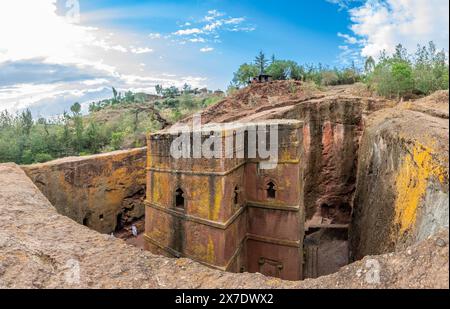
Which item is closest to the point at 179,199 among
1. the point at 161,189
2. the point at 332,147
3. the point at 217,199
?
the point at 161,189

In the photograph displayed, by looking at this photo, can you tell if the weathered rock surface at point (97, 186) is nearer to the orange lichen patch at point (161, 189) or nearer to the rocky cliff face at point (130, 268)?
the orange lichen patch at point (161, 189)

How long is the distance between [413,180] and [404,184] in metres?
0.63

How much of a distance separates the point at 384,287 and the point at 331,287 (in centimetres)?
48

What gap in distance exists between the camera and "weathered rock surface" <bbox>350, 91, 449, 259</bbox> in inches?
156

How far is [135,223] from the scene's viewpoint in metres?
12.6

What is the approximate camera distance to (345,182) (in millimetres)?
14961

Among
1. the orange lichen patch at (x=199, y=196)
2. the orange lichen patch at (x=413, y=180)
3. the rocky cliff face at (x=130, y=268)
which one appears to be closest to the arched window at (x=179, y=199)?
the orange lichen patch at (x=199, y=196)

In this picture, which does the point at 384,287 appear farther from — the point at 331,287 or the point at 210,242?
the point at 210,242

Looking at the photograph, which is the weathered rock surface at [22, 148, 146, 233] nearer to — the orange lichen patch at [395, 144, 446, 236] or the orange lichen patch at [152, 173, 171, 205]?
the orange lichen patch at [152, 173, 171, 205]

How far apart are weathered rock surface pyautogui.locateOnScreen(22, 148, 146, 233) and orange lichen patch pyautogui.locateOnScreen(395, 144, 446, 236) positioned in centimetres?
942

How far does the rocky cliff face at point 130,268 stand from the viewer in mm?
2857

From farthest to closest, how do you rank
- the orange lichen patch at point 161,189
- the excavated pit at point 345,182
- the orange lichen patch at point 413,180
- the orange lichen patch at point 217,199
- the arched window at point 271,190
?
the arched window at point 271,190 → the orange lichen patch at point 161,189 → the orange lichen patch at point 217,199 → the excavated pit at point 345,182 → the orange lichen patch at point 413,180

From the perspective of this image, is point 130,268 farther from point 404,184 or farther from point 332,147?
point 332,147

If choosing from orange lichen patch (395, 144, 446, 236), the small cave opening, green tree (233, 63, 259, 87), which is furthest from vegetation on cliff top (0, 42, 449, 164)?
the small cave opening
